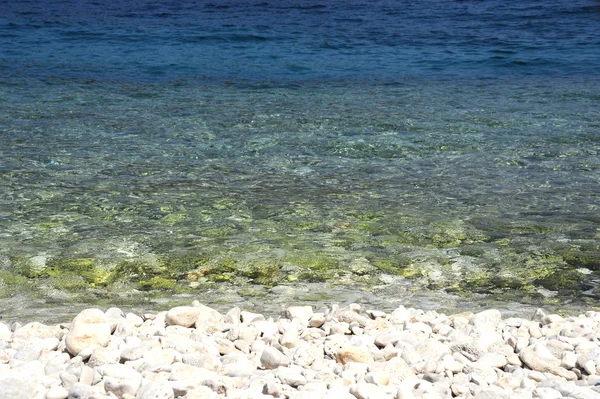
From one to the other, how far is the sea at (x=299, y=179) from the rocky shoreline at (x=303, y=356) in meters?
0.68

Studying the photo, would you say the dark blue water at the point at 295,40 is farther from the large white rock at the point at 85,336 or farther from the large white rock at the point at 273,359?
the large white rock at the point at 273,359

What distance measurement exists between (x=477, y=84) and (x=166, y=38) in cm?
833

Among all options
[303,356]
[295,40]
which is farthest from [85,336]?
[295,40]

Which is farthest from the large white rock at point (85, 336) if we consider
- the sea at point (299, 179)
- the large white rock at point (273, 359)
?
the sea at point (299, 179)

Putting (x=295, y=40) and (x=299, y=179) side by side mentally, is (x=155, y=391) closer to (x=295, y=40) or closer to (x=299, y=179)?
(x=299, y=179)

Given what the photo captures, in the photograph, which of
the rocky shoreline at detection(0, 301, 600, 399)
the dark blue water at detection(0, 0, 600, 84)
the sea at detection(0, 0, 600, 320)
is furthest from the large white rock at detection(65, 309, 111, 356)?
the dark blue water at detection(0, 0, 600, 84)

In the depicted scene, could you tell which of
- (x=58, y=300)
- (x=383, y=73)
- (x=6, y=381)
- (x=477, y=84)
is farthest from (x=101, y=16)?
(x=6, y=381)

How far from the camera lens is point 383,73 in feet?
46.4

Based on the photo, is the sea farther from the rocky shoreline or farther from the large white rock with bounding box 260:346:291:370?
the large white rock with bounding box 260:346:291:370

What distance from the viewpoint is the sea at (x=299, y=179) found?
511 cm

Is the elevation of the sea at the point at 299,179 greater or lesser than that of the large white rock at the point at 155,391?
lesser

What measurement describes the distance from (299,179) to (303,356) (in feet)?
13.1

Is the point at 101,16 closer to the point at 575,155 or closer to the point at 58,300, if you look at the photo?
the point at 575,155

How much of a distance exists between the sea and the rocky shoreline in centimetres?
68
